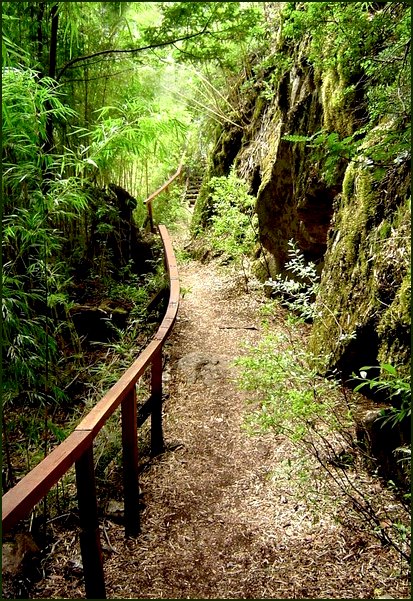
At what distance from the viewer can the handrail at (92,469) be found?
127 centimetres

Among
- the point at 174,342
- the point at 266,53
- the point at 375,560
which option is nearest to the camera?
the point at 375,560

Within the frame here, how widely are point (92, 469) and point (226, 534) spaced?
1.06m

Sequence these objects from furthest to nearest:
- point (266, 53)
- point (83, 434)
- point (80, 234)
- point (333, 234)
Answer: point (266, 53), point (80, 234), point (333, 234), point (83, 434)

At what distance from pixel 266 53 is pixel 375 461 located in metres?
7.29

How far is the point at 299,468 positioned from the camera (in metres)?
2.57

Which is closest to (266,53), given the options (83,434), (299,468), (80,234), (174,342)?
(80,234)

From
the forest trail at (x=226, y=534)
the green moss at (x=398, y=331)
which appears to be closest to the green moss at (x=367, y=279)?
the green moss at (x=398, y=331)

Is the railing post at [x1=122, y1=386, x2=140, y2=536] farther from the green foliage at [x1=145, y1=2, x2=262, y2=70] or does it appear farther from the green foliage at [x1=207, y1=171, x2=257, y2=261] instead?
the green foliage at [x1=207, y1=171, x2=257, y2=261]

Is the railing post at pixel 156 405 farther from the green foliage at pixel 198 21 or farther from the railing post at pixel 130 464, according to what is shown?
the green foliage at pixel 198 21

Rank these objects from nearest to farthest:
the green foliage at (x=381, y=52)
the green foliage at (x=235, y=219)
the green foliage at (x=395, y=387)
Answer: the green foliage at (x=395, y=387), the green foliage at (x=381, y=52), the green foliage at (x=235, y=219)

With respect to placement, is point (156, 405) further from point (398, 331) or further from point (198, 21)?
point (198, 21)

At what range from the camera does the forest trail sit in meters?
1.94

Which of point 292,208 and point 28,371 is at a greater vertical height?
point 292,208

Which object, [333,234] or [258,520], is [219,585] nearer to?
[258,520]
